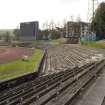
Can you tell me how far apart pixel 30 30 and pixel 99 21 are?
65.1 meters

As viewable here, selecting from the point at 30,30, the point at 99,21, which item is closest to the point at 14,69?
the point at 99,21

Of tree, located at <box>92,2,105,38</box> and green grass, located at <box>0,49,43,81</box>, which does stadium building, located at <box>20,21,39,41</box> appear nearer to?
tree, located at <box>92,2,105,38</box>

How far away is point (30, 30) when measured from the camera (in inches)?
5468

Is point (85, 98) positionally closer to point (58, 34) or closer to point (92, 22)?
point (92, 22)

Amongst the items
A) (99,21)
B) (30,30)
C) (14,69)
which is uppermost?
(99,21)

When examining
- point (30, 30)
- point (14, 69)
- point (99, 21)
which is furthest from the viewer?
point (30, 30)

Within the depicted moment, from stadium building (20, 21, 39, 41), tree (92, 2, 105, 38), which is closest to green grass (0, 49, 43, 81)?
tree (92, 2, 105, 38)

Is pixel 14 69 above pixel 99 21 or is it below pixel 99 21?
below

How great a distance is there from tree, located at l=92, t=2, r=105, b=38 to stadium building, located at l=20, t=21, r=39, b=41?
57576 millimetres

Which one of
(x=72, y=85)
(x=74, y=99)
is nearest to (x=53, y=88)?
(x=72, y=85)

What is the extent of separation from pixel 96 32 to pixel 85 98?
71.1m

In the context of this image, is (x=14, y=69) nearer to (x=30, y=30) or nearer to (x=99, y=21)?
(x=99, y=21)

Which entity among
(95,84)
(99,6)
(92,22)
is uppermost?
(99,6)

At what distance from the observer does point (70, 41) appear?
99.9 metres
